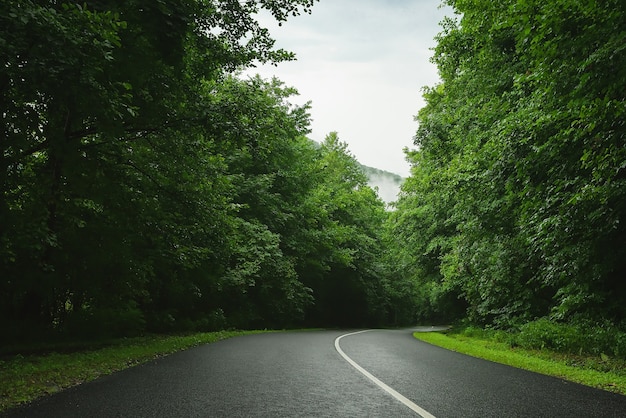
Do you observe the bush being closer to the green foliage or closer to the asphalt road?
the green foliage

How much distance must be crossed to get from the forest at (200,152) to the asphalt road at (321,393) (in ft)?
11.3

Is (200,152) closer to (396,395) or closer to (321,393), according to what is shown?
(321,393)

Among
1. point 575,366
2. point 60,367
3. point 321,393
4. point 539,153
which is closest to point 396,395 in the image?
point 321,393

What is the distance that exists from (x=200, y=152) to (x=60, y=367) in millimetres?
6046

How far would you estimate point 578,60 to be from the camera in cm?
823

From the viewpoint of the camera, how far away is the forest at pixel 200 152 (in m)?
7.49

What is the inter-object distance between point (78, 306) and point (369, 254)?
2758 cm

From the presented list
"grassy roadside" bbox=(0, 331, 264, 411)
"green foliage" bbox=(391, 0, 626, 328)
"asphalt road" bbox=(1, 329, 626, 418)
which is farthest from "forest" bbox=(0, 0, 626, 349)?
"asphalt road" bbox=(1, 329, 626, 418)

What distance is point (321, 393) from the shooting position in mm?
5672

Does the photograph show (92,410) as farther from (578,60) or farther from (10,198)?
(578,60)

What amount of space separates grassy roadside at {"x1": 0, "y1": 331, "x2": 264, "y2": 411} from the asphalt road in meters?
0.39

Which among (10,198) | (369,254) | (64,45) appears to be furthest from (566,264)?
(369,254)

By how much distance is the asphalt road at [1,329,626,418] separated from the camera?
4.72 meters

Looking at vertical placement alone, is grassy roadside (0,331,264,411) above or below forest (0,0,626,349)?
below
